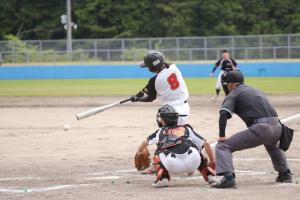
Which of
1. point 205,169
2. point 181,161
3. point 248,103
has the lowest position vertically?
point 205,169

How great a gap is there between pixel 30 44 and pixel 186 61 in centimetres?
1037

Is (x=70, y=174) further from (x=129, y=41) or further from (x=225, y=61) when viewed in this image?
(x=129, y=41)

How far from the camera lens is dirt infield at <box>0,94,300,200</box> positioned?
28.9ft

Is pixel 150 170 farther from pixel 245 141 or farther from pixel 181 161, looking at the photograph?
pixel 245 141

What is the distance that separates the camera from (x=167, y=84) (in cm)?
1048

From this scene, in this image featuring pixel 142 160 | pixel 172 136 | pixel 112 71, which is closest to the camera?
pixel 172 136

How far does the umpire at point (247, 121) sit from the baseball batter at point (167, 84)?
1.37 metres

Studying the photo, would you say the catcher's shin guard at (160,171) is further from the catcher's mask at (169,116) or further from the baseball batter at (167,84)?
the baseball batter at (167,84)

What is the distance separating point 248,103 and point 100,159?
12.3ft

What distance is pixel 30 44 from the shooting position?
47.7 meters

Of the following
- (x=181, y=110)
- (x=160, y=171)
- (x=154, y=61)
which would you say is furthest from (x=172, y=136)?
(x=154, y=61)

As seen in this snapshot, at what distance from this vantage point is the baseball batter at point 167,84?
10.4 m

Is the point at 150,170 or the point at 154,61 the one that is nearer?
the point at 154,61

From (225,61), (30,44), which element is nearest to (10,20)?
(30,44)
